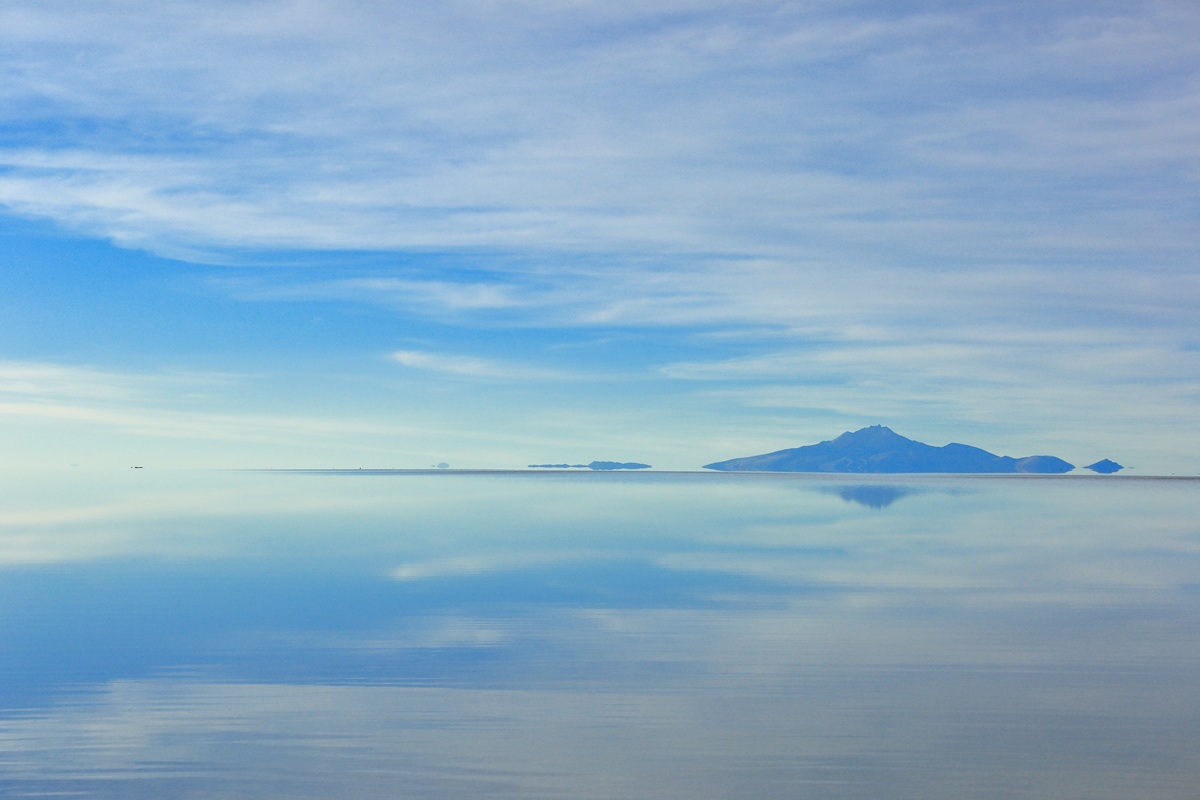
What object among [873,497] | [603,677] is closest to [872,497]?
[873,497]

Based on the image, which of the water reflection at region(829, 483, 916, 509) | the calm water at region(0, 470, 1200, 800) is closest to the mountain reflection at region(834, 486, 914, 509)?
the water reflection at region(829, 483, 916, 509)

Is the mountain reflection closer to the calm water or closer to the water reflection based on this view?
the water reflection

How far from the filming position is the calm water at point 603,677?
532 inches

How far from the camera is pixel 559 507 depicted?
94750 mm

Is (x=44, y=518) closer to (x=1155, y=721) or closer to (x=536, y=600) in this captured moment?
(x=536, y=600)

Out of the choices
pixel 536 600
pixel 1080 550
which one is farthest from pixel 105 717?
pixel 1080 550

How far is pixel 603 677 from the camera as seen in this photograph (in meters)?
19.1

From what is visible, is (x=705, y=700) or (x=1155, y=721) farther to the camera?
(x=705, y=700)

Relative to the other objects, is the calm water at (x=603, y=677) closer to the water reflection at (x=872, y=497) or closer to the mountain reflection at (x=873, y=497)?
the water reflection at (x=872, y=497)

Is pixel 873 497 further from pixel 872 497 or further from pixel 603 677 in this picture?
pixel 603 677

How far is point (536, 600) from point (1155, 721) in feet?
60.2

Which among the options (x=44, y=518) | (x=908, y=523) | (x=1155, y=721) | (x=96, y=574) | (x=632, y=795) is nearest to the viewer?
(x=632, y=795)

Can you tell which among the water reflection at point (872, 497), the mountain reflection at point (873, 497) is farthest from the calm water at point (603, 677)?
the mountain reflection at point (873, 497)

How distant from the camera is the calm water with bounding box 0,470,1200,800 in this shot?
44.3 feet
